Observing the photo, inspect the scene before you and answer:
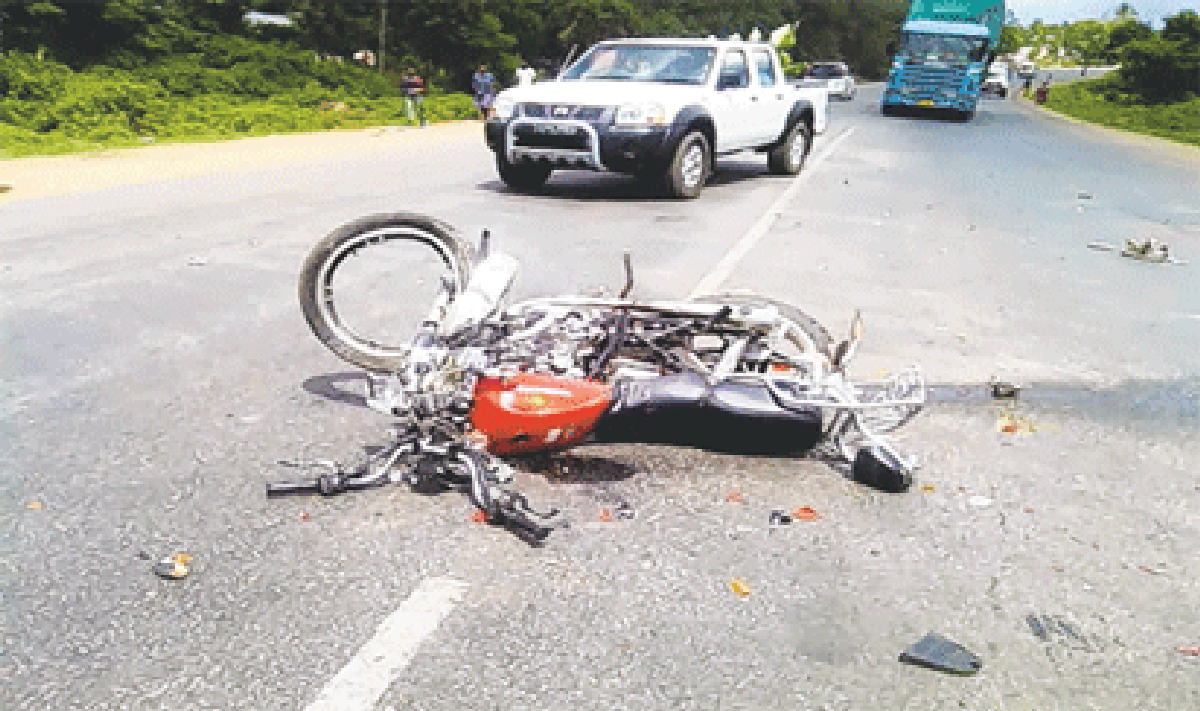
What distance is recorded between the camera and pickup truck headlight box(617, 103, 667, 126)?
1138 centimetres

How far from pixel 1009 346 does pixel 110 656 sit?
507 cm

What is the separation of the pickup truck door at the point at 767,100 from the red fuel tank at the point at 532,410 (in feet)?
34.1

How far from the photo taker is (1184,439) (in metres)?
4.62

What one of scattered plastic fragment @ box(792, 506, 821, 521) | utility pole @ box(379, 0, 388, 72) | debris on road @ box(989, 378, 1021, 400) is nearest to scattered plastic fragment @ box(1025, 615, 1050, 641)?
scattered plastic fragment @ box(792, 506, 821, 521)

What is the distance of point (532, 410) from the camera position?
12.3ft

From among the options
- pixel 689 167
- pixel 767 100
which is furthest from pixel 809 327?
pixel 767 100

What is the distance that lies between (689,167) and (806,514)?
8.93m

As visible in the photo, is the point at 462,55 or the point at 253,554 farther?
the point at 462,55

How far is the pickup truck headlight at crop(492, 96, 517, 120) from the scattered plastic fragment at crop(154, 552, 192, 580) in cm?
934

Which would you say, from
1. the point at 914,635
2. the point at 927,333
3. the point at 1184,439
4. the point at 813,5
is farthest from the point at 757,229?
the point at 813,5

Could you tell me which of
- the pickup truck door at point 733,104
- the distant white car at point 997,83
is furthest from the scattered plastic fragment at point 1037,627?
the distant white car at point 997,83

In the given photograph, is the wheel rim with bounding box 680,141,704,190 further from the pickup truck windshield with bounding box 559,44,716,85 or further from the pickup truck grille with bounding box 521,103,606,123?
the pickup truck grille with bounding box 521,103,606,123

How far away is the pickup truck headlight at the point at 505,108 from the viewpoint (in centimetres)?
1188

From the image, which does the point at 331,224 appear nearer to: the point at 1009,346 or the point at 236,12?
the point at 1009,346
